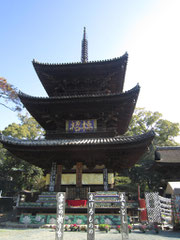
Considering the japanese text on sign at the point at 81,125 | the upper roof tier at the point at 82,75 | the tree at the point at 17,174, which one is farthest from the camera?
the tree at the point at 17,174

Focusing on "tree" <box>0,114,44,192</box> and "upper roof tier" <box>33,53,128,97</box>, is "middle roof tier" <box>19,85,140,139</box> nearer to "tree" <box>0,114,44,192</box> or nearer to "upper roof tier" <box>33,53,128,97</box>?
"upper roof tier" <box>33,53,128,97</box>

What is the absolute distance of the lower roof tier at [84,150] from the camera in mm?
10508

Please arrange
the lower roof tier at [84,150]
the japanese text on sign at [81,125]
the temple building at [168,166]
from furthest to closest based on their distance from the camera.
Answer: the temple building at [168,166] < the japanese text on sign at [81,125] < the lower roof tier at [84,150]

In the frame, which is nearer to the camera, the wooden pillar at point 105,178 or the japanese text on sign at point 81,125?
the wooden pillar at point 105,178

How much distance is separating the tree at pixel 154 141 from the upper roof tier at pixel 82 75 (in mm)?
18249

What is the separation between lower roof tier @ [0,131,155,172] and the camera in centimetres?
1051

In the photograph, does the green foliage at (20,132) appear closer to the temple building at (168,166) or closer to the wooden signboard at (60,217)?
the temple building at (168,166)

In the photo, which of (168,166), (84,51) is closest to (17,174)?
(84,51)

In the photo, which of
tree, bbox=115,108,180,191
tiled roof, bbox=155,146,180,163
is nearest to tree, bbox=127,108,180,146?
tree, bbox=115,108,180,191

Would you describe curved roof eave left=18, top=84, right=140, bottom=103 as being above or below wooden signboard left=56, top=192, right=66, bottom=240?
above

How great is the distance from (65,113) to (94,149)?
4275 millimetres

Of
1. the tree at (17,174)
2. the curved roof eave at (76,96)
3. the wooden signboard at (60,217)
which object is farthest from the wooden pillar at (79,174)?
the tree at (17,174)

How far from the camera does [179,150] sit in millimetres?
21859

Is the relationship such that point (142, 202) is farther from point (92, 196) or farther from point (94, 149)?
point (92, 196)
